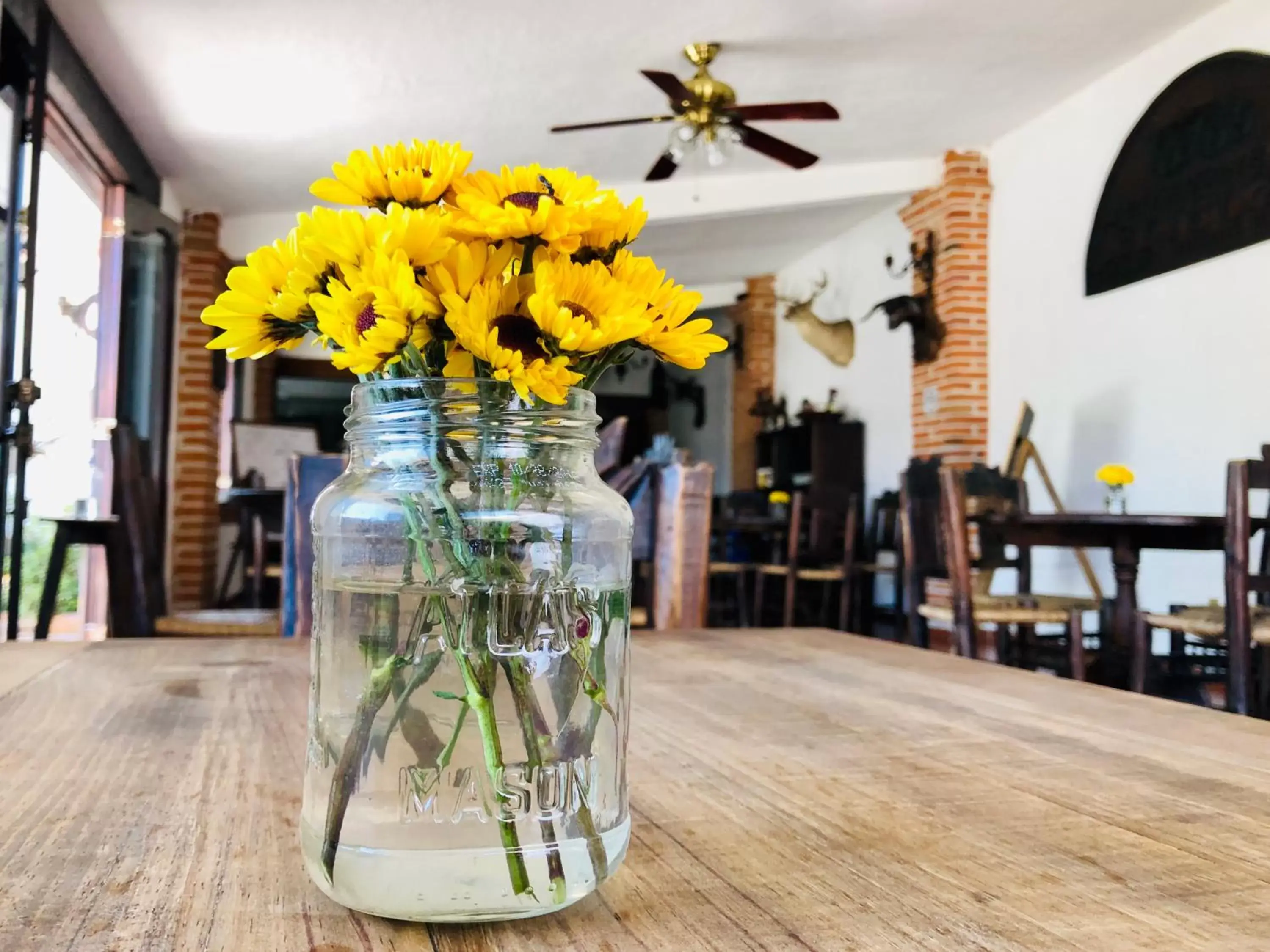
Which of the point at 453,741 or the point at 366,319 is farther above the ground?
the point at 366,319

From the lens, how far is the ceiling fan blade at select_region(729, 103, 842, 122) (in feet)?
11.3

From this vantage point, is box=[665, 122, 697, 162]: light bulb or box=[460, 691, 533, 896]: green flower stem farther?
box=[665, 122, 697, 162]: light bulb

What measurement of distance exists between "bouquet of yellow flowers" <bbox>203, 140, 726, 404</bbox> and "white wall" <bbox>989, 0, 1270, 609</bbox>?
12.3 feet

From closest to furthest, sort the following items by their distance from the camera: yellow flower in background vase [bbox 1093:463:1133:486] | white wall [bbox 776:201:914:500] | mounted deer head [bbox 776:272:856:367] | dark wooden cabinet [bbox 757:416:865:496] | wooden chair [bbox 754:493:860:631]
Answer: yellow flower in background vase [bbox 1093:463:1133:486], wooden chair [bbox 754:493:860:631], white wall [bbox 776:201:914:500], dark wooden cabinet [bbox 757:416:865:496], mounted deer head [bbox 776:272:856:367]

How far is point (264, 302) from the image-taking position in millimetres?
404

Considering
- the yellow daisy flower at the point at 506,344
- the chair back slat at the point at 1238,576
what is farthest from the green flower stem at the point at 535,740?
the chair back slat at the point at 1238,576

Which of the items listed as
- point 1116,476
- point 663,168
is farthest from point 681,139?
point 1116,476

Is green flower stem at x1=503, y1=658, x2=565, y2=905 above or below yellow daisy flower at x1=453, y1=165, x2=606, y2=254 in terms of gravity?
below

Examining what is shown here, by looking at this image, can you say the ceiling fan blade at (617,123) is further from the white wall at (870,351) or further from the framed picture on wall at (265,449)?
the framed picture on wall at (265,449)

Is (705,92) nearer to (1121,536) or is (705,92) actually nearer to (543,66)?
(543,66)

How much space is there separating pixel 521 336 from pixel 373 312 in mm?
57

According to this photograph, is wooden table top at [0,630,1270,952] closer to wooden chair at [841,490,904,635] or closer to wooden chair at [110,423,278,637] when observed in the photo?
wooden chair at [110,423,278,637]

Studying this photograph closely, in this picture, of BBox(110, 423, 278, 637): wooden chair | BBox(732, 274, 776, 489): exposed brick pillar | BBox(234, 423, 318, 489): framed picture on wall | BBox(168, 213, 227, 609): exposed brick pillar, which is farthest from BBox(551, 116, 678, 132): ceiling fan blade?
BBox(732, 274, 776, 489): exposed brick pillar

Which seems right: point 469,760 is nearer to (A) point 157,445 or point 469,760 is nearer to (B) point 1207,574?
(B) point 1207,574
